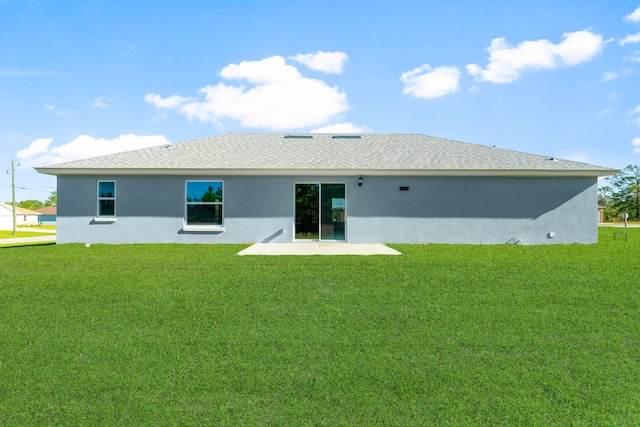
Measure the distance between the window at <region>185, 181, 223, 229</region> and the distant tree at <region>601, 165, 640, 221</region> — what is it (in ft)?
206

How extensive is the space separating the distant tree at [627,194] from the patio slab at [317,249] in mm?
60378

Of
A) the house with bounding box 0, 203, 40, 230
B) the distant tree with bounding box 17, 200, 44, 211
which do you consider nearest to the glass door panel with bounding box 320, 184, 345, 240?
the house with bounding box 0, 203, 40, 230

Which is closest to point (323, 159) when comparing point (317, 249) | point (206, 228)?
point (317, 249)

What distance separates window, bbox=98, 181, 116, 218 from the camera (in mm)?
13664

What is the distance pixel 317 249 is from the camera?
1151 cm

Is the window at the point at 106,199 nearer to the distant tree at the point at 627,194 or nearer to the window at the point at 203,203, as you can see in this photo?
the window at the point at 203,203

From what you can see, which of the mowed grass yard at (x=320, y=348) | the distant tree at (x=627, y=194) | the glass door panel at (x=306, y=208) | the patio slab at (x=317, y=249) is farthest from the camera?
the distant tree at (x=627, y=194)

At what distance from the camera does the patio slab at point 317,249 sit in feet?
35.0

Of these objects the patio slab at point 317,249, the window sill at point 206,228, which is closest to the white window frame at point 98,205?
the window sill at point 206,228

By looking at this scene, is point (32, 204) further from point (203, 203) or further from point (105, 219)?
point (203, 203)

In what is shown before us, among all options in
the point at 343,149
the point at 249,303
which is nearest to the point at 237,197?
the point at 343,149

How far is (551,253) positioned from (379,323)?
8.68 m

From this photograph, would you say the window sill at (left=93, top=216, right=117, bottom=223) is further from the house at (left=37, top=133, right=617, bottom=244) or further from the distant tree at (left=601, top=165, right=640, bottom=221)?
the distant tree at (left=601, top=165, right=640, bottom=221)

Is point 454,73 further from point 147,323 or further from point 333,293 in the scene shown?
point 147,323
